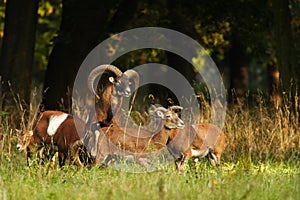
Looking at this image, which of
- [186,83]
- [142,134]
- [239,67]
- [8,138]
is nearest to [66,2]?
[186,83]

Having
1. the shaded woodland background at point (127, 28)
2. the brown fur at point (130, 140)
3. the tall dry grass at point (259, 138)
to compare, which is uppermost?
the shaded woodland background at point (127, 28)

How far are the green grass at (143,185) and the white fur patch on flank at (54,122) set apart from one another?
1344mm

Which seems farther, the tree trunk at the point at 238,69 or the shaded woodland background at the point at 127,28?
the tree trunk at the point at 238,69

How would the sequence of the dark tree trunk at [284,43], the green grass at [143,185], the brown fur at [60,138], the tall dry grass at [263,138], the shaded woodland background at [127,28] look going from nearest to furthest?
the green grass at [143,185], the brown fur at [60,138], the tall dry grass at [263,138], the dark tree trunk at [284,43], the shaded woodland background at [127,28]

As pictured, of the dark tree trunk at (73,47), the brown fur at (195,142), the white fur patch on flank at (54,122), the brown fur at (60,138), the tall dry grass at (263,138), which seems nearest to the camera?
the brown fur at (60,138)

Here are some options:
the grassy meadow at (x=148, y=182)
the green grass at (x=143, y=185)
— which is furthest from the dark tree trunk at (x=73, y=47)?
the green grass at (x=143, y=185)

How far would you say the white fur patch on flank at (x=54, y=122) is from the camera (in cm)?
1128

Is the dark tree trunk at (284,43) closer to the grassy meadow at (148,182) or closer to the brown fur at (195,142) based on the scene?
the grassy meadow at (148,182)

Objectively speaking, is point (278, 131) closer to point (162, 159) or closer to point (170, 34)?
point (162, 159)

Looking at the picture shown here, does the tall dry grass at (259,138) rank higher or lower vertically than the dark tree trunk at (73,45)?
lower

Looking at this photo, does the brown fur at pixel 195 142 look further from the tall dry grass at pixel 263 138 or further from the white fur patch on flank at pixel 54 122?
the white fur patch on flank at pixel 54 122

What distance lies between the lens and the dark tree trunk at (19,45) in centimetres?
1598

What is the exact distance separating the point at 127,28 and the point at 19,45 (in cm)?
370

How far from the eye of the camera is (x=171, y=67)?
20734 mm
